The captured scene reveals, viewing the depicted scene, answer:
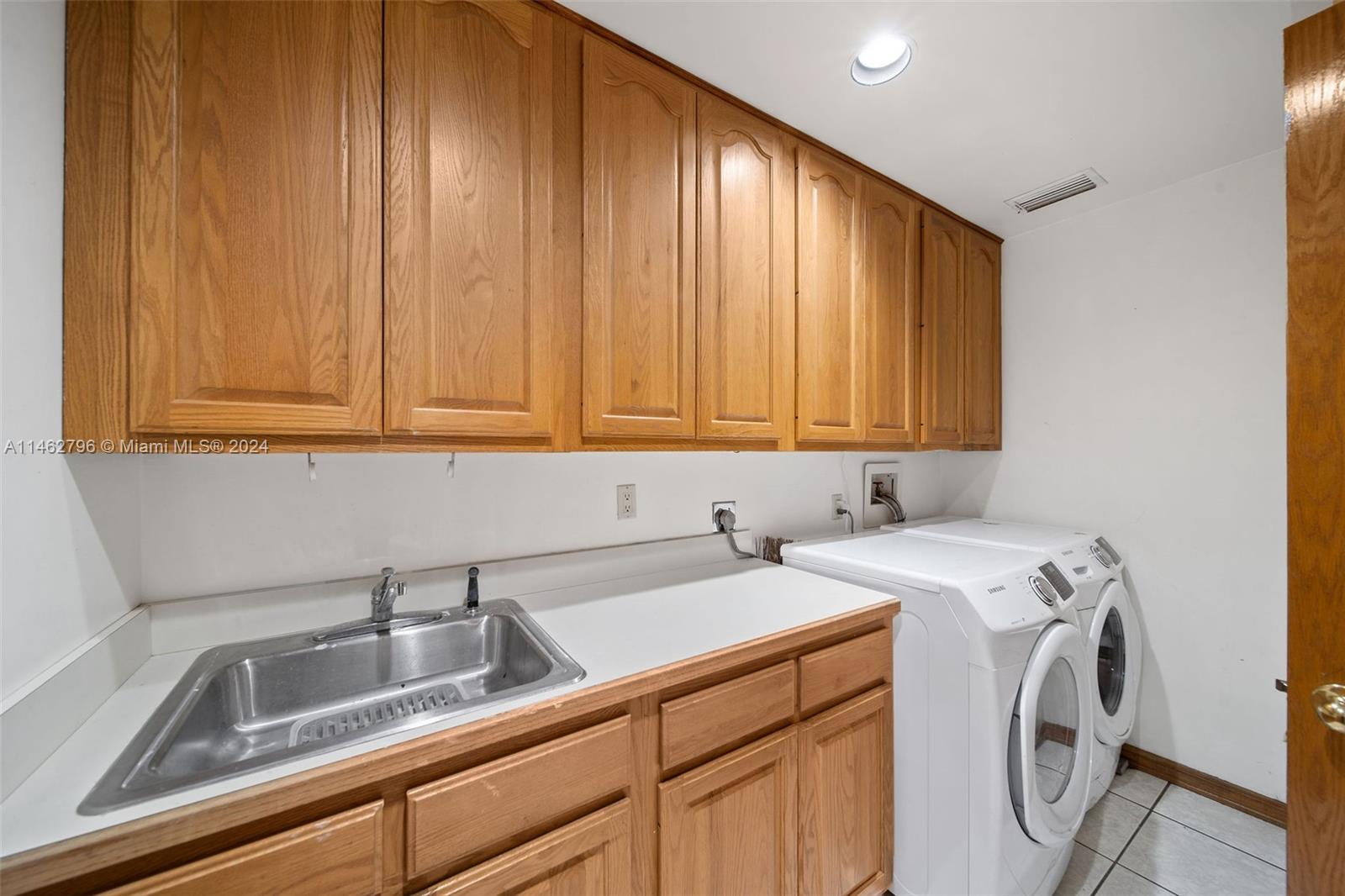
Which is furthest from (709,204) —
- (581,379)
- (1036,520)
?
(1036,520)

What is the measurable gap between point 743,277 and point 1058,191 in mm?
1628

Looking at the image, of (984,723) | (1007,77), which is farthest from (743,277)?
(984,723)

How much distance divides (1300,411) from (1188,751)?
2018 millimetres

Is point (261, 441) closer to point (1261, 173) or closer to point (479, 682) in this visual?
point (479, 682)

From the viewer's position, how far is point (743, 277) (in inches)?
58.6

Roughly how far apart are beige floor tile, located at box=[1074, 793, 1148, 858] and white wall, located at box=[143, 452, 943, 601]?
168 cm

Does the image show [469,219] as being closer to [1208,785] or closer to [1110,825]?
[1110,825]

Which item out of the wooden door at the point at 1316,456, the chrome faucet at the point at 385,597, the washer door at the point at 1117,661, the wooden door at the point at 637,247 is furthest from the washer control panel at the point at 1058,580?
the chrome faucet at the point at 385,597

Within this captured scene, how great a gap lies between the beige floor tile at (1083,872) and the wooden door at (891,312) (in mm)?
A: 1545

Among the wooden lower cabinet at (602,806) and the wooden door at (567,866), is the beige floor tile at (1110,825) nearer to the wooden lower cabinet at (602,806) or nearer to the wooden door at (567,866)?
the wooden lower cabinet at (602,806)

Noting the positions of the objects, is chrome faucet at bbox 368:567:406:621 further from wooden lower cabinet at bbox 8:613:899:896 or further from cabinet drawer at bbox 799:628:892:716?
cabinet drawer at bbox 799:628:892:716

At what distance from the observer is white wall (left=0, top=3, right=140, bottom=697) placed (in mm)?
660

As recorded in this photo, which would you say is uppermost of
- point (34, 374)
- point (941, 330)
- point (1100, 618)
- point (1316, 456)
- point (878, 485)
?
point (941, 330)

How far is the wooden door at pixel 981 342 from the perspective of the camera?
2314 millimetres
